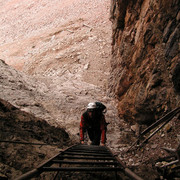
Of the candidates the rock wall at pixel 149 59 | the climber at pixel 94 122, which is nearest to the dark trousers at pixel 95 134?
the climber at pixel 94 122

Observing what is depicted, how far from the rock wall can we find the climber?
1.97 m

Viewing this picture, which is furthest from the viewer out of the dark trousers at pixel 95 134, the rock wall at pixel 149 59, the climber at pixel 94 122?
the rock wall at pixel 149 59

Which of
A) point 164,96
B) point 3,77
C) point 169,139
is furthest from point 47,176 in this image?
point 3,77

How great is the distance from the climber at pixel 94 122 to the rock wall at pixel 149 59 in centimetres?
197

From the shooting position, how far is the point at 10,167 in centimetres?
219

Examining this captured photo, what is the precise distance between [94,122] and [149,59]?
10.4 ft

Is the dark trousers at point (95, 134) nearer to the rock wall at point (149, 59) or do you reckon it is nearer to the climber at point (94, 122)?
the climber at point (94, 122)

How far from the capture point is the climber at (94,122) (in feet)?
12.5

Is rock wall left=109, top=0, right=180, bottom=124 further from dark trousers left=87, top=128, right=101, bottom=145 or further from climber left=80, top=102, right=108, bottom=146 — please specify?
dark trousers left=87, top=128, right=101, bottom=145

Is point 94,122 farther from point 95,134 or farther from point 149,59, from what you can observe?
point 149,59


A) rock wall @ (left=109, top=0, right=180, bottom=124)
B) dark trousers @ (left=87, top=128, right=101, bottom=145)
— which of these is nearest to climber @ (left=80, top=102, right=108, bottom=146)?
dark trousers @ (left=87, top=128, right=101, bottom=145)

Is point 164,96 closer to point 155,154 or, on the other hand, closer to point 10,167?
point 155,154

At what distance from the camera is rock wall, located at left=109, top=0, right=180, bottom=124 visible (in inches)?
173

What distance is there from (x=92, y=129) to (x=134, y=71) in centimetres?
381
